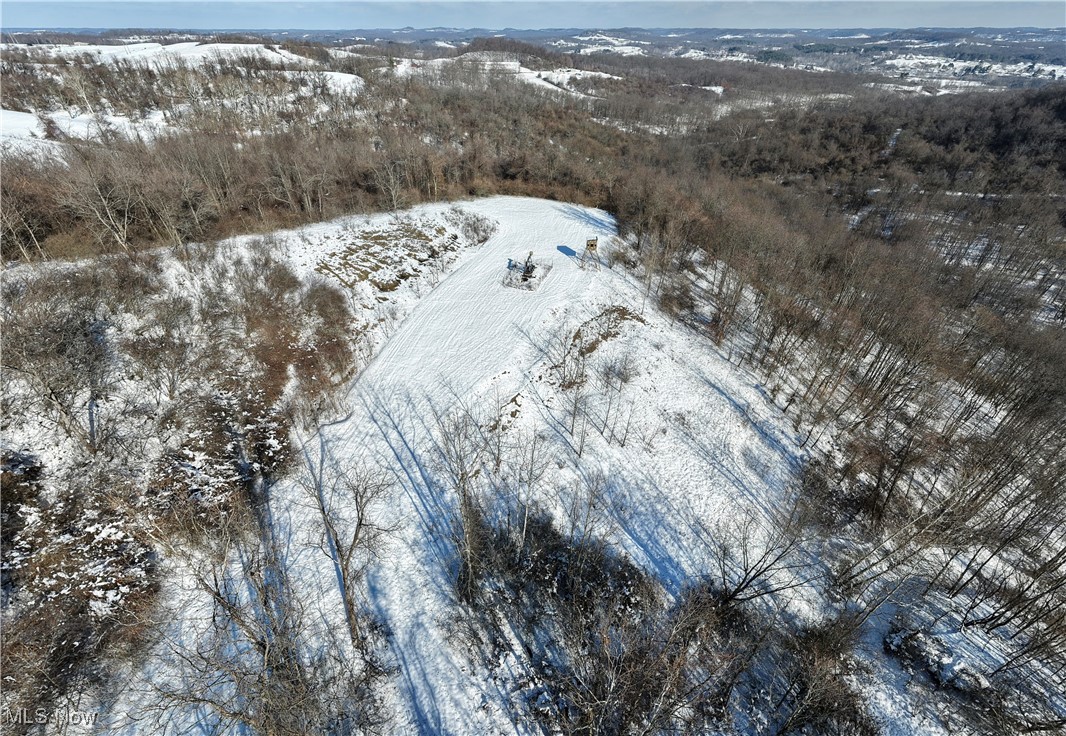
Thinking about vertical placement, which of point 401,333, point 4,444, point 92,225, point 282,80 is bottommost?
point 401,333

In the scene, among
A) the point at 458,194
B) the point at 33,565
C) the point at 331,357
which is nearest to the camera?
the point at 33,565

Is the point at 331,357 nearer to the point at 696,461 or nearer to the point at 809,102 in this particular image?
the point at 696,461

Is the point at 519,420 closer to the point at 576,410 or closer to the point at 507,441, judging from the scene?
the point at 507,441

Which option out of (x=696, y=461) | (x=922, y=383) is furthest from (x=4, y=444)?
(x=922, y=383)

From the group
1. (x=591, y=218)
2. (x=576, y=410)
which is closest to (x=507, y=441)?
(x=576, y=410)

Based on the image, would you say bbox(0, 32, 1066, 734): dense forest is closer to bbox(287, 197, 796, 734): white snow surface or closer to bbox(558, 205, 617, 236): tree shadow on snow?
bbox(287, 197, 796, 734): white snow surface

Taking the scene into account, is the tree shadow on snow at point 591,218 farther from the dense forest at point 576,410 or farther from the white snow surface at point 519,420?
the white snow surface at point 519,420
